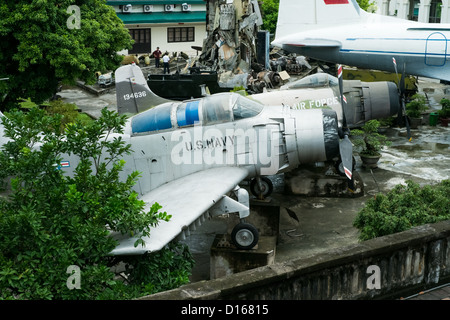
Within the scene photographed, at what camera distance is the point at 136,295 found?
6598 mm

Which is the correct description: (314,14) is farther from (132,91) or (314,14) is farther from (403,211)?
(403,211)

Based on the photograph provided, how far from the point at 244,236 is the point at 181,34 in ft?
129

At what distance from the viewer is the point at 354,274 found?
6945 mm

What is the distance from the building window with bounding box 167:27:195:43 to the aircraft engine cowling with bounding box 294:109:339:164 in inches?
1456

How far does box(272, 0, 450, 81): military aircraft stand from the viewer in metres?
23.7

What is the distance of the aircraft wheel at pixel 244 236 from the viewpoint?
11.1 metres

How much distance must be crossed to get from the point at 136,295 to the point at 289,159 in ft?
21.8

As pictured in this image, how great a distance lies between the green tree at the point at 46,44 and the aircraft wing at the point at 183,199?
1016cm
